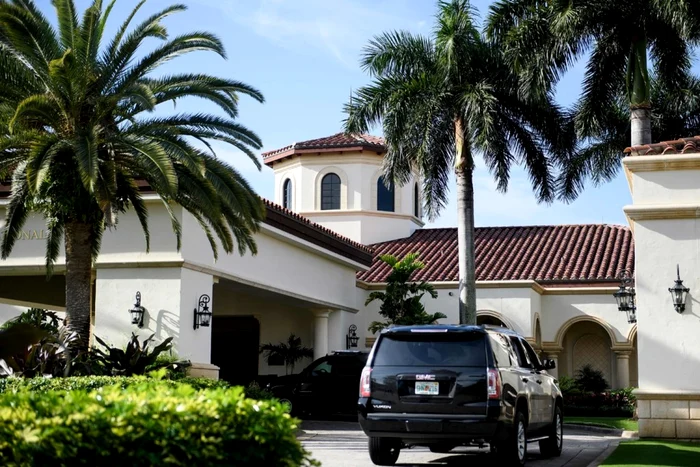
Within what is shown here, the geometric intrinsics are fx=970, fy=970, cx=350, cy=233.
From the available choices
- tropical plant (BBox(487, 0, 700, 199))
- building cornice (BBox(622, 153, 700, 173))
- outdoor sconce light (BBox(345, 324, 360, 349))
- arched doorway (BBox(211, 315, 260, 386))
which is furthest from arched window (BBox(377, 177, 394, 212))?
building cornice (BBox(622, 153, 700, 173))

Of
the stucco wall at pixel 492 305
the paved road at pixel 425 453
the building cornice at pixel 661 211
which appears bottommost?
the paved road at pixel 425 453

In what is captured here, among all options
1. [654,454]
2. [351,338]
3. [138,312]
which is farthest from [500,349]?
[351,338]

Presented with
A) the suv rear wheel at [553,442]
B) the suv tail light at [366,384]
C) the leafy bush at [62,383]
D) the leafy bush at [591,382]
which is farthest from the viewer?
the leafy bush at [591,382]

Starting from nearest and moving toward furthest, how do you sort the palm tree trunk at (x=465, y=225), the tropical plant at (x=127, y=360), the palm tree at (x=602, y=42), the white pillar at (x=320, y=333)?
the tropical plant at (x=127, y=360) → the palm tree at (x=602, y=42) → the palm tree trunk at (x=465, y=225) → the white pillar at (x=320, y=333)

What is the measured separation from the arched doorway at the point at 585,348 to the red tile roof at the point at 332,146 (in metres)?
10.2

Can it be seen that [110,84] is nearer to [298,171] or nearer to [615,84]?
[615,84]

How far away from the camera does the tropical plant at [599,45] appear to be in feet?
78.1

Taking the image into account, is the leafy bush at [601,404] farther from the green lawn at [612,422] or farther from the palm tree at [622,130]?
the palm tree at [622,130]

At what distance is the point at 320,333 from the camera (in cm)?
2973

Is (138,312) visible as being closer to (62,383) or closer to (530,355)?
(62,383)

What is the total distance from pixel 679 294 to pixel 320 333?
14.7 meters

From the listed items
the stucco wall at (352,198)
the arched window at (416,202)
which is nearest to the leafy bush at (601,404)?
the stucco wall at (352,198)

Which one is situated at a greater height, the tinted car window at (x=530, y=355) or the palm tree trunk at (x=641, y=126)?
the palm tree trunk at (x=641, y=126)

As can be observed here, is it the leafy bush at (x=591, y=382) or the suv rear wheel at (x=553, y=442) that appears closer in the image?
the suv rear wheel at (x=553, y=442)
